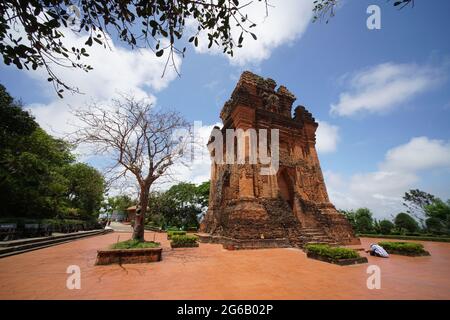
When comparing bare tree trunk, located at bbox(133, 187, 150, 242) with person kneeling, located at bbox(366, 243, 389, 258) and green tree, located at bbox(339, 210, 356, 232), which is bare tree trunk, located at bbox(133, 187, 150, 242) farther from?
green tree, located at bbox(339, 210, 356, 232)

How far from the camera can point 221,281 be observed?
5.32 meters

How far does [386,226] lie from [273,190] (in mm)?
20655

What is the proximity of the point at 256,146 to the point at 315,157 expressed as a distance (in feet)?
18.9

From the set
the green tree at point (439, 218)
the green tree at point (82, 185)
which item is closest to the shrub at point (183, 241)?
the green tree at point (82, 185)

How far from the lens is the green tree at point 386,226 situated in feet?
84.2

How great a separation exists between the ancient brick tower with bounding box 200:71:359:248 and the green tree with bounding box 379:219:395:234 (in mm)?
15826

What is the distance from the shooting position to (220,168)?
18.5 meters

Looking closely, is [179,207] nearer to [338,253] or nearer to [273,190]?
[273,190]

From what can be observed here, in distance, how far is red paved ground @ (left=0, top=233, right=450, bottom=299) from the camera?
439 cm

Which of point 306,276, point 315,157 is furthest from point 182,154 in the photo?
point 315,157

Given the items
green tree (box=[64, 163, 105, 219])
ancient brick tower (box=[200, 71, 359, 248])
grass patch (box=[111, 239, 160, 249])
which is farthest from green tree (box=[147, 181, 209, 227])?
grass patch (box=[111, 239, 160, 249])

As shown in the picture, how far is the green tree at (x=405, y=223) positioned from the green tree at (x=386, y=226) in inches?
26.2

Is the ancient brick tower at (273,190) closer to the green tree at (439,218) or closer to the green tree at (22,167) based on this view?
the green tree at (22,167)

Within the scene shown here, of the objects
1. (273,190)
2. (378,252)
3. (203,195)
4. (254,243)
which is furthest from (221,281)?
(203,195)
